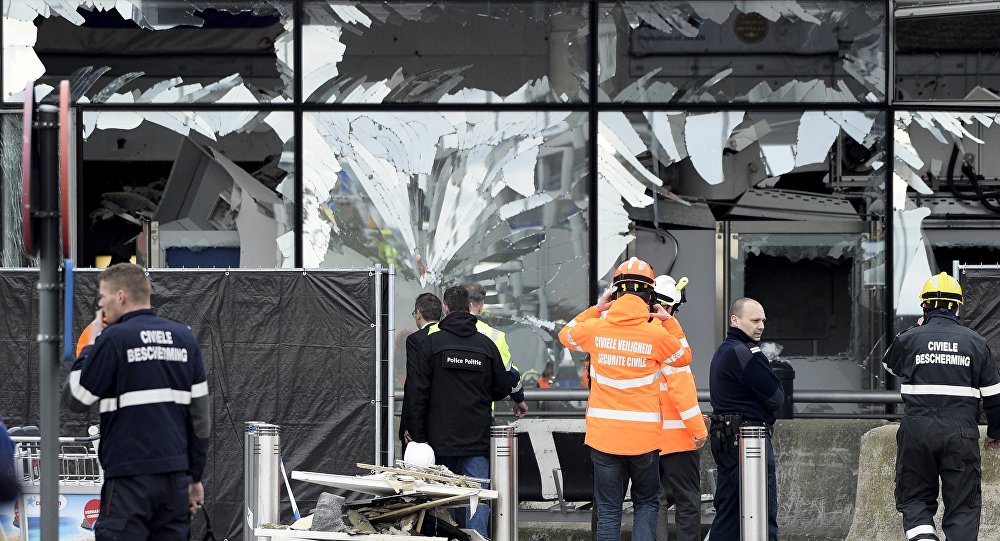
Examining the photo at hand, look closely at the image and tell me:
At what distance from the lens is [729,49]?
13.0 meters

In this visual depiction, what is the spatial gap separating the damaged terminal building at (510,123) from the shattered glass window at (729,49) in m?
0.02

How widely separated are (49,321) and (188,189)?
7406mm

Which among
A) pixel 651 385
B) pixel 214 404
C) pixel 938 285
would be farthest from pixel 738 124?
pixel 214 404

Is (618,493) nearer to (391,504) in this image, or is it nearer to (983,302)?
(391,504)

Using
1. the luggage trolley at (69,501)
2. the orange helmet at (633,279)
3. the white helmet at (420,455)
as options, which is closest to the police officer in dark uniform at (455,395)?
the white helmet at (420,455)

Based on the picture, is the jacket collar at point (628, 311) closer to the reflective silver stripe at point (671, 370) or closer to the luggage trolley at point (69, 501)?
the reflective silver stripe at point (671, 370)

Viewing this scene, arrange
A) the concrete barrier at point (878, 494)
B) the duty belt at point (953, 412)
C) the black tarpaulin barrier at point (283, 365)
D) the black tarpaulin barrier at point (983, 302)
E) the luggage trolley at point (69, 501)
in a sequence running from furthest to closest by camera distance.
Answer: the concrete barrier at point (878, 494)
the black tarpaulin barrier at point (983, 302)
the black tarpaulin barrier at point (283, 365)
the duty belt at point (953, 412)
the luggage trolley at point (69, 501)

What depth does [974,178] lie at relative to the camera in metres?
13.3

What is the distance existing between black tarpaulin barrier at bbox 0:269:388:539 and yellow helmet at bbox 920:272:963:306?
3923mm

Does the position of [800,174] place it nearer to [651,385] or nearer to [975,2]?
[975,2]

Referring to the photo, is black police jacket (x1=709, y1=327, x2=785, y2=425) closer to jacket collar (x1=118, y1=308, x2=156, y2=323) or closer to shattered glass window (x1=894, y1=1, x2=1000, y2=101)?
jacket collar (x1=118, y1=308, x2=156, y2=323)

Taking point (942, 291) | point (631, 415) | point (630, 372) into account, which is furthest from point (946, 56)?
point (631, 415)

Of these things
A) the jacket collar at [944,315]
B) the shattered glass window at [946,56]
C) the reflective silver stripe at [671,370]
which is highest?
the shattered glass window at [946,56]

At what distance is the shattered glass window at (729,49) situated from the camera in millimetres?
12969
